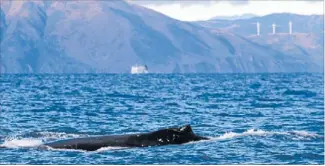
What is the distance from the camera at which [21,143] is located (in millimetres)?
30750

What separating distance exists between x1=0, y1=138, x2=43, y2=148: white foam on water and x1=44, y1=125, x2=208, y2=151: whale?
1.07 metres

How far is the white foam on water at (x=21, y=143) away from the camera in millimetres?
30047

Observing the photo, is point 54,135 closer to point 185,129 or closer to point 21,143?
point 21,143

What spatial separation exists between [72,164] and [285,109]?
3183 cm

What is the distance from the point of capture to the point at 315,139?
31906 mm

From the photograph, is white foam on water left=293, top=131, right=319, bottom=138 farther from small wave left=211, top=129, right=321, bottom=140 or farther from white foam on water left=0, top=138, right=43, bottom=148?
white foam on water left=0, top=138, right=43, bottom=148

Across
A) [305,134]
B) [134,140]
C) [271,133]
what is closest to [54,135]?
[134,140]

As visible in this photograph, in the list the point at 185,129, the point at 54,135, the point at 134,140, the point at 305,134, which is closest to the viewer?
the point at 134,140

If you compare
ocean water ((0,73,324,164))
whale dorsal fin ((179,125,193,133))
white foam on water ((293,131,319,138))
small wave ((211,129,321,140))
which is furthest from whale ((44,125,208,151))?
white foam on water ((293,131,319,138))

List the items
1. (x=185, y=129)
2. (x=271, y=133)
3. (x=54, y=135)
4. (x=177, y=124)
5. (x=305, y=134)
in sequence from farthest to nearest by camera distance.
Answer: (x=177, y=124)
(x=54, y=135)
(x=271, y=133)
(x=305, y=134)
(x=185, y=129)

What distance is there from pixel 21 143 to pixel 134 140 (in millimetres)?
5165

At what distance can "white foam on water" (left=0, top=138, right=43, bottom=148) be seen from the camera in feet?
98.6

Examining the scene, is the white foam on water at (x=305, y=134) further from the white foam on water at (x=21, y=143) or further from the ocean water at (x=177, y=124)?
the white foam on water at (x=21, y=143)

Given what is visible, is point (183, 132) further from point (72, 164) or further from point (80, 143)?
point (72, 164)
